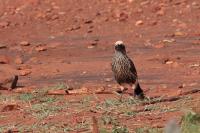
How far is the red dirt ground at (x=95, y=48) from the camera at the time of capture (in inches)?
356

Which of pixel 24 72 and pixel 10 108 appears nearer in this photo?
pixel 10 108

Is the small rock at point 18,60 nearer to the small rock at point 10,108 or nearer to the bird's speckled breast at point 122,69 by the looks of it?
the bird's speckled breast at point 122,69

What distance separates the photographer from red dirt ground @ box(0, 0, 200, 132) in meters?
9.05

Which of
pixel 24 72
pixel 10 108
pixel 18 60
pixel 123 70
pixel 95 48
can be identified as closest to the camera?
pixel 10 108

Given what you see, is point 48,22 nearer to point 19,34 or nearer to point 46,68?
point 19,34

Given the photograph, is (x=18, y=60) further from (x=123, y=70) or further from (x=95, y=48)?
(x=123, y=70)

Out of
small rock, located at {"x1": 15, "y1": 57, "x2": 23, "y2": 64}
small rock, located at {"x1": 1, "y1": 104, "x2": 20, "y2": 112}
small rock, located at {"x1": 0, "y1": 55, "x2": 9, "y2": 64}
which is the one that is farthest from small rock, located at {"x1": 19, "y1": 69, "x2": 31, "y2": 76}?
small rock, located at {"x1": 1, "y1": 104, "x2": 20, "y2": 112}

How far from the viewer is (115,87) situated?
447 inches

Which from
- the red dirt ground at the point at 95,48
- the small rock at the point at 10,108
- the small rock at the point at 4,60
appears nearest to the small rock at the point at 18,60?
the red dirt ground at the point at 95,48

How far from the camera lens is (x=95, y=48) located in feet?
52.5

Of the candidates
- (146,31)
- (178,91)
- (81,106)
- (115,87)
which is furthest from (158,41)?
(81,106)

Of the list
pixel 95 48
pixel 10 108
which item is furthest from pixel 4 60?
pixel 10 108

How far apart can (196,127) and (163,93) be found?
3815 millimetres

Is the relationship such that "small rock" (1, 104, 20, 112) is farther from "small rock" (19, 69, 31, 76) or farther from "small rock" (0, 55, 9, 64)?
"small rock" (0, 55, 9, 64)
